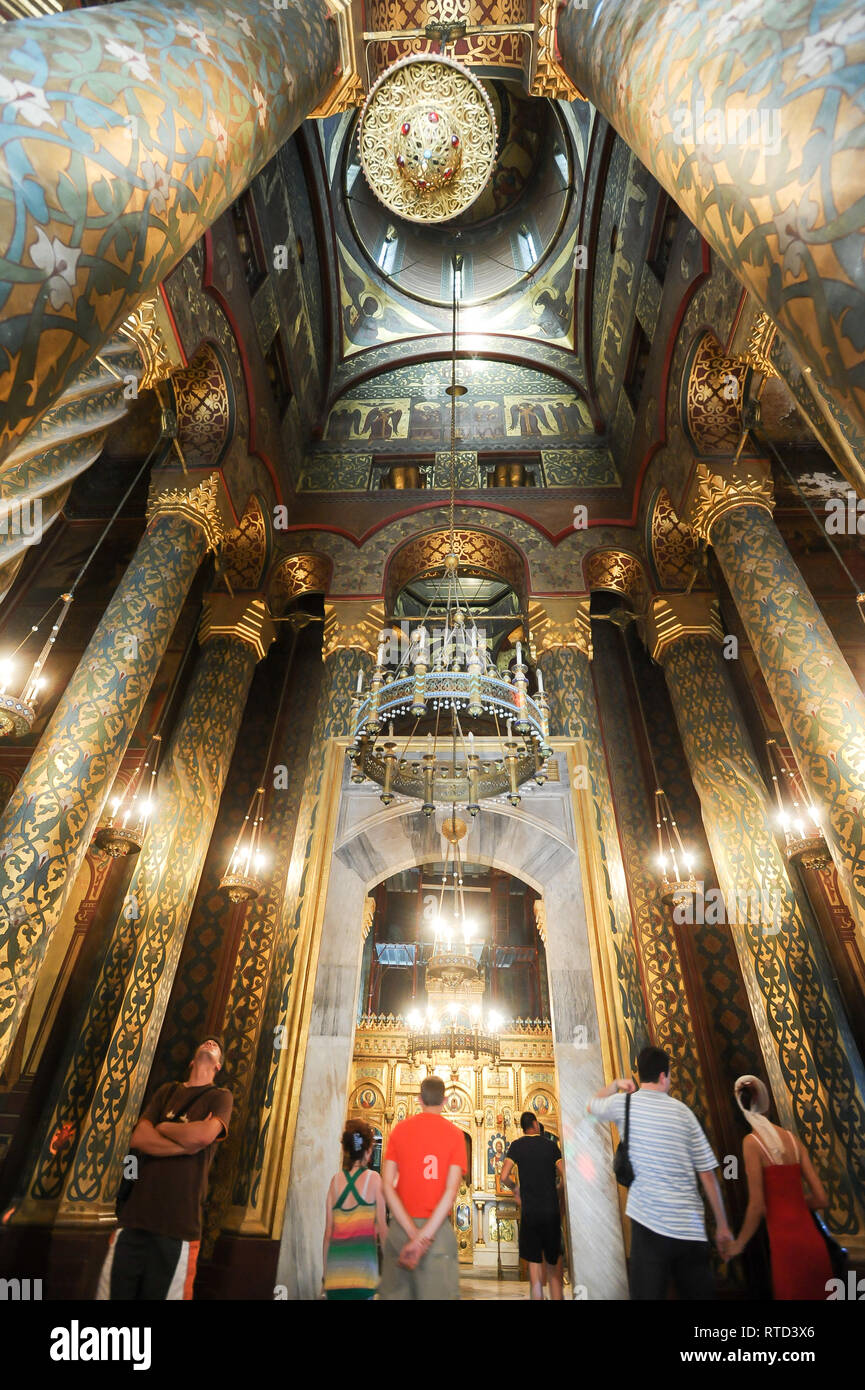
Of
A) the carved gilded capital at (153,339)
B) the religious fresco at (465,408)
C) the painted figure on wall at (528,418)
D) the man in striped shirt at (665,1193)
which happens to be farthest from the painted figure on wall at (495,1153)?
the carved gilded capital at (153,339)

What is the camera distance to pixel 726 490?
6.59 meters

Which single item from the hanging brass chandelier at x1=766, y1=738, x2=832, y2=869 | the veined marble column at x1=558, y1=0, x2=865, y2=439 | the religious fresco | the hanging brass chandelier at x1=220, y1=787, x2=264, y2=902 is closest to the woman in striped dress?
the hanging brass chandelier at x1=220, y1=787, x2=264, y2=902

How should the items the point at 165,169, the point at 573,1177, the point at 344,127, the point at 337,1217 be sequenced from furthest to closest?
the point at 344,127 < the point at 573,1177 < the point at 337,1217 < the point at 165,169

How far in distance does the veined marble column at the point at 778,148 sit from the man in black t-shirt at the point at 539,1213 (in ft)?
14.5

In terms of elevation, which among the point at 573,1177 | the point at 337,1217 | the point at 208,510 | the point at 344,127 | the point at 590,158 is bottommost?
the point at 337,1217

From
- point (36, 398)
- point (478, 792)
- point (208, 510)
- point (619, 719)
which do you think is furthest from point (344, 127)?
point (36, 398)

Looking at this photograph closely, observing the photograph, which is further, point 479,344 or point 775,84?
point 479,344

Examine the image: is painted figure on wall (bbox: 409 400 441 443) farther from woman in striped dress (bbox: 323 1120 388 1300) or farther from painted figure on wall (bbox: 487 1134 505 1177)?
painted figure on wall (bbox: 487 1134 505 1177)

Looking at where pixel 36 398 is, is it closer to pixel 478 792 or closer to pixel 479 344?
pixel 478 792

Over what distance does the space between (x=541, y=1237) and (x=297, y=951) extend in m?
2.52

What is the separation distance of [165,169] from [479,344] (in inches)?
337

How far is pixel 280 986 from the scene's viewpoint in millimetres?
5566

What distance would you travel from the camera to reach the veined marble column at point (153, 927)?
4887 mm

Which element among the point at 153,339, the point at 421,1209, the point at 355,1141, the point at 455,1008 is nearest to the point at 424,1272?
the point at 421,1209
